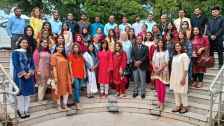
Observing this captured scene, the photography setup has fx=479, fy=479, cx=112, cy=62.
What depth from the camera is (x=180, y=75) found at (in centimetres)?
1155

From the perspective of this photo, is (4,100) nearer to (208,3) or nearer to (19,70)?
(19,70)

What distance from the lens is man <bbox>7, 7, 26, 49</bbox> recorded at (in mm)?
12688

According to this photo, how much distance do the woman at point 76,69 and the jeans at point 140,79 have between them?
55.8 inches

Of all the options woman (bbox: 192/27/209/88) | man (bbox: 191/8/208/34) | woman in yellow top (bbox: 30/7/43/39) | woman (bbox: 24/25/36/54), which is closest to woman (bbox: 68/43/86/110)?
woman (bbox: 24/25/36/54)

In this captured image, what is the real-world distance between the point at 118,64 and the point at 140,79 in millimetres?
724

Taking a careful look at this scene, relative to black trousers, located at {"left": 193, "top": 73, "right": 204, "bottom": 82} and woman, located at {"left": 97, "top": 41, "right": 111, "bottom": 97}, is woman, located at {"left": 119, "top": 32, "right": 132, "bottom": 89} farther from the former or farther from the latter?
black trousers, located at {"left": 193, "top": 73, "right": 204, "bottom": 82}

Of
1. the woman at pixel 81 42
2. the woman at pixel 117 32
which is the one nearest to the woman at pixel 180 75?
the woman at pixel 117 32

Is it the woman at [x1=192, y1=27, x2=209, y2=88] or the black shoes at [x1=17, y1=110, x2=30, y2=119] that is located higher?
the woman at [x1=192, y1=27, x2=209, y2=88]

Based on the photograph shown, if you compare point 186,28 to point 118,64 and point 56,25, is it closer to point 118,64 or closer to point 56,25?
point 118,64

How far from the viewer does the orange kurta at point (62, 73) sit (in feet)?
38.8

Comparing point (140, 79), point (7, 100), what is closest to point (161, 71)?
point (140, 79)

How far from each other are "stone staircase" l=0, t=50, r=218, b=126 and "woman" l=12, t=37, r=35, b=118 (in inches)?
13.9

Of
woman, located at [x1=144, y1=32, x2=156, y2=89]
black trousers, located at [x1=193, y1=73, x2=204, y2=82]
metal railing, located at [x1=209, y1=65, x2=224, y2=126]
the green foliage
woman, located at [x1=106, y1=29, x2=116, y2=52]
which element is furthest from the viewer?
the green foliage

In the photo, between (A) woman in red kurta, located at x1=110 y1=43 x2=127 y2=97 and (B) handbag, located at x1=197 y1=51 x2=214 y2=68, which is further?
(A) woman in red kurta, located at x1=110 y1=43 x2=127 y2=97
